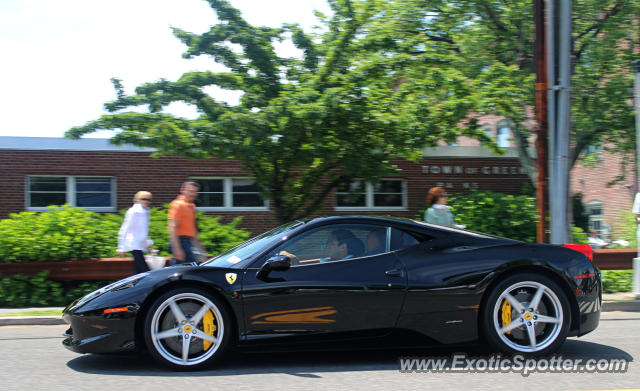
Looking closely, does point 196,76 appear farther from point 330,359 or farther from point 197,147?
point 330,359

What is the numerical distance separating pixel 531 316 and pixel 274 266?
2250mm

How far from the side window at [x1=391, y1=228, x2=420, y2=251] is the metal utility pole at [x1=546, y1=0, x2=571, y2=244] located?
4.58 meters

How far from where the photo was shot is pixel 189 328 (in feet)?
16.0

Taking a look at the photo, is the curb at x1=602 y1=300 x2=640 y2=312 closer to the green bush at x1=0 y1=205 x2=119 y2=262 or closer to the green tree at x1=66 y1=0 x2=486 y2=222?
the green tree at x1=66 y1=0 x2=486 y2=222

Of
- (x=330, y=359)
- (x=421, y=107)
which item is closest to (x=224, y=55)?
(x=421, y=107)

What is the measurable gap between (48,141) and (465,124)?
10560 millimetres

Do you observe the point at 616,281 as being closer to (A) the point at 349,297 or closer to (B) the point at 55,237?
(A) the point at 349,297

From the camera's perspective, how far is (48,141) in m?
15.7

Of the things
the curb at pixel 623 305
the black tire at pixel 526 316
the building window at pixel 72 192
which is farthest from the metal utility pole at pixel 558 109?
the building window at pixel 72 192

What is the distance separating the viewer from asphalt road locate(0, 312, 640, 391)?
4484 millimetres

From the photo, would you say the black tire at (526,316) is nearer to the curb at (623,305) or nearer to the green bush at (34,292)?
the curb at (623,305)

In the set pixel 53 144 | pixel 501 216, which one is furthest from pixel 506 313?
pixel 53 144

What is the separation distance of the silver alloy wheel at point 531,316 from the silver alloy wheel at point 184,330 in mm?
2375

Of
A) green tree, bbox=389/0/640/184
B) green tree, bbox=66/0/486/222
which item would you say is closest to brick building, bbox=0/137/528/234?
green tree, bbox=389/0/640/184
